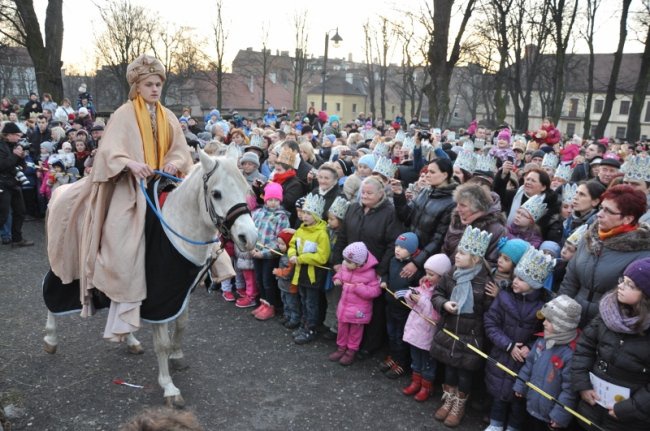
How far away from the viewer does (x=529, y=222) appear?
4.91 meters

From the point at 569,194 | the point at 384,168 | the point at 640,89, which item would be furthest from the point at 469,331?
the point at 640,89

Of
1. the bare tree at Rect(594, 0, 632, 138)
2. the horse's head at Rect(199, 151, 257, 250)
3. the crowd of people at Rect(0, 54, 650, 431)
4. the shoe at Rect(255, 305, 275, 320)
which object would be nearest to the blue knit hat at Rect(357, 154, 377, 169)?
the crowd of people at Rect(0, 54, 650, 431)

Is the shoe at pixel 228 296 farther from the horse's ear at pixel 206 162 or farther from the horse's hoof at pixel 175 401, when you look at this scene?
the horse's ear at pixel 206 162

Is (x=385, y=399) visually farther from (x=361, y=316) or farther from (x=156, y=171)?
(x=156, y=171)

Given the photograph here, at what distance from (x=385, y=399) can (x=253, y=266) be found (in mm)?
2900

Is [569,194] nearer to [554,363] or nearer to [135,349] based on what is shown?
[554,363]

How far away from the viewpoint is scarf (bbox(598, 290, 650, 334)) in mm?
3207

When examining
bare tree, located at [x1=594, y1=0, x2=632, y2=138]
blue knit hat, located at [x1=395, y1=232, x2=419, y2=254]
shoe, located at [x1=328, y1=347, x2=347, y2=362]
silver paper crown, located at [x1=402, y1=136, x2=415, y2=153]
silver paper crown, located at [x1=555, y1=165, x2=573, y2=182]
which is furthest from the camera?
bare tree, located at [x1=594, y1=0, x2=632, y2=138]

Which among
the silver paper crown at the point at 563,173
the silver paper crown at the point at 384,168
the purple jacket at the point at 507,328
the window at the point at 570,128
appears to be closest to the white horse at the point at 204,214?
the silver paper crown at the point at 384,168

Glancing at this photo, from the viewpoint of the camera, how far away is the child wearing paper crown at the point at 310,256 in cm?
586

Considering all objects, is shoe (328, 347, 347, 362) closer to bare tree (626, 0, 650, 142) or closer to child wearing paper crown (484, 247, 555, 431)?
child wearing paper crown (484, 247, 555, 431)

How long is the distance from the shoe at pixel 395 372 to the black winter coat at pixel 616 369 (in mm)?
2020

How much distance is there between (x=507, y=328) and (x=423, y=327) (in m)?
0.87

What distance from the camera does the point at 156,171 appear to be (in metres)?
4.50
